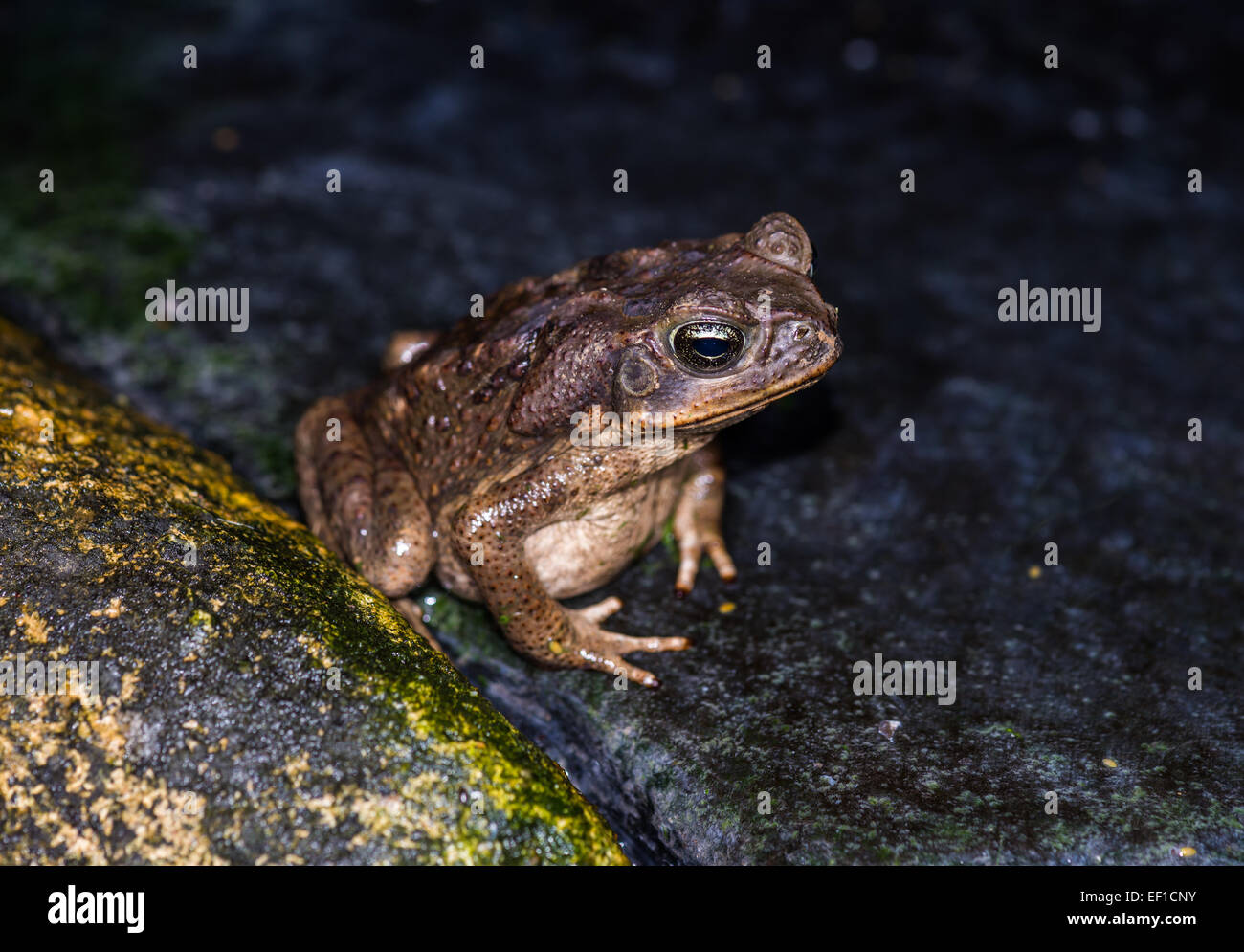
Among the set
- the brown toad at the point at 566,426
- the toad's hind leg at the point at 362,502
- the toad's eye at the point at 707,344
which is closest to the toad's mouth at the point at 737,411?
the brown toad at the point at 566,426

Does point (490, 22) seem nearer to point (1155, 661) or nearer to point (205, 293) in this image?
point (205, 293)

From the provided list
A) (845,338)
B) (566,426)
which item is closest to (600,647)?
(566,426)

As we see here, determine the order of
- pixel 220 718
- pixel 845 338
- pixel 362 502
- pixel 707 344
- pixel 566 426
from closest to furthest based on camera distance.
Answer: pixel 220 718
pixel 707 344
pixel 566 426
pixel 362 502
pixel 845 338

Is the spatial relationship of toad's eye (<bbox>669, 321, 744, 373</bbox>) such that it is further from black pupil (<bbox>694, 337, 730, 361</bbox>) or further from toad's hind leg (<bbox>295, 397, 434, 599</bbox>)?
toad's hind leg (<bbox>295, 397, 434, 599</bbox>)

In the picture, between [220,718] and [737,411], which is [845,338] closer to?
[737,411]

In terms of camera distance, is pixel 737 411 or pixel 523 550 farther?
pixel 523 550

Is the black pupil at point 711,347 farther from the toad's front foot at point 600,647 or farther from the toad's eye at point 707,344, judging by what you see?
the toad's front foot at point 600,647

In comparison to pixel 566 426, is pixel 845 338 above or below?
above

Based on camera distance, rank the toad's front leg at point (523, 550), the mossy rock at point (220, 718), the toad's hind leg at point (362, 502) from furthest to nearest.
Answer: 1. the toad's hind leg at point (362, 502)
2. the toad's front leg at point (523, 550)
3. the mossy rock at point (220, 718)
